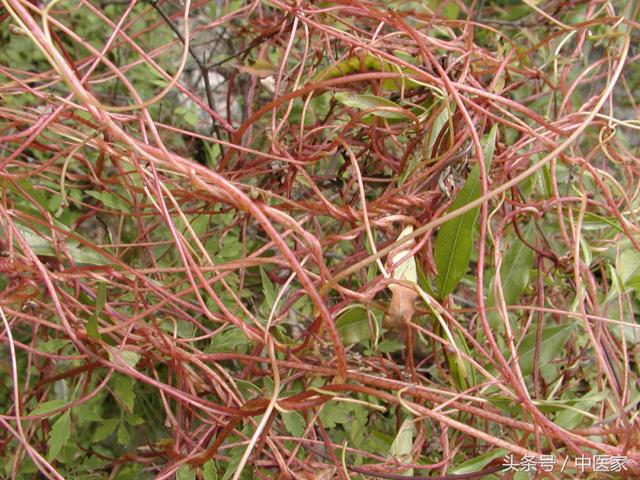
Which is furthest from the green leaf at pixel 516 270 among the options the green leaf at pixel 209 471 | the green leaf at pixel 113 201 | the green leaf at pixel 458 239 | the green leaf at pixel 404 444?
the green leaf at pixel 113 201

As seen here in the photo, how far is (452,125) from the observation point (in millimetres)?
863

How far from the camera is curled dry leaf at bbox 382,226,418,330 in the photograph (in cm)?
76

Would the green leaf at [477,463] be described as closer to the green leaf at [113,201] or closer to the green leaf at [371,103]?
the green leaf at [371,103]

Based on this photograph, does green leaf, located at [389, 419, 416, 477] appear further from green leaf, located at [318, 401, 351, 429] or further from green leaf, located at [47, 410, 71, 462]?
green leaf, located at [47, 410, 71, 462]

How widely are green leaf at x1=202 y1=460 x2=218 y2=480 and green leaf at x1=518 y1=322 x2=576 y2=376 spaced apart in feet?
1.37

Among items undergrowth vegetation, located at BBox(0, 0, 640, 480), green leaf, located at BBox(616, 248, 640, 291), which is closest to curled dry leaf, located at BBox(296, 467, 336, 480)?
undergrowth vegetation, located at BBox(0, 0, 640, 480)

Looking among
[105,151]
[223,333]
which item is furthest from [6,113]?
[223,333]

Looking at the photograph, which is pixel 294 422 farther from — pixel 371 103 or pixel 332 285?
pixel 371 103

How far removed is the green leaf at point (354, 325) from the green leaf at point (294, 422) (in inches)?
Answer: 4.6

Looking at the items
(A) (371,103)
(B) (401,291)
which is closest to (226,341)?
(B) (401,291)

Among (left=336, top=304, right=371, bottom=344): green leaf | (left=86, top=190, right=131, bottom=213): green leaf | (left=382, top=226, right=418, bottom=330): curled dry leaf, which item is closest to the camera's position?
(left=382, top=226, right=418, bottom=330): curled dry leaf

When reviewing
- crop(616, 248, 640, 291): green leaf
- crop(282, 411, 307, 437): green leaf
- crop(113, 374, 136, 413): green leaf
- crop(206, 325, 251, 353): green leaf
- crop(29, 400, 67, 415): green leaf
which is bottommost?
crop(282, 411, 307, 437): green leaf

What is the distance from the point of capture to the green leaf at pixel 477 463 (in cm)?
81

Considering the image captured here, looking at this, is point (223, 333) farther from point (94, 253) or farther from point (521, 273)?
point (521, 273)
